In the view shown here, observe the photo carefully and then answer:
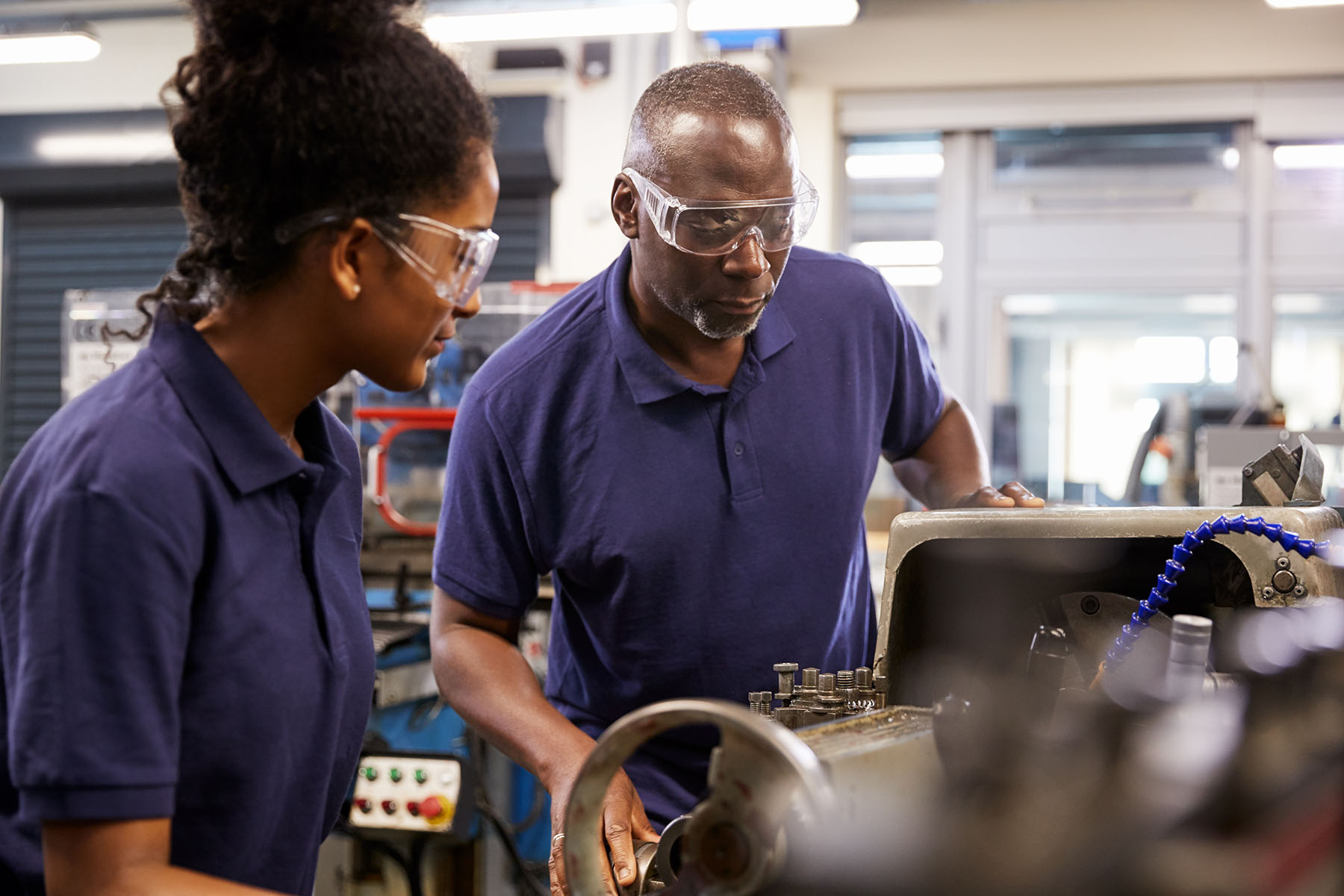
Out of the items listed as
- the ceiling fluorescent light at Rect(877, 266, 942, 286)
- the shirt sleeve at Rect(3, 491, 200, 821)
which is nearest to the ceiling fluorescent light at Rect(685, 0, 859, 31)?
the ceiling fluorescent light at Rect(877, 266, 942, 286)

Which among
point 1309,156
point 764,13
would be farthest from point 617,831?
point 1309,156

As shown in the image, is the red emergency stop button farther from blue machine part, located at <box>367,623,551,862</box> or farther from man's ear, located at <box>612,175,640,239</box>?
man's ear, located at <box>612,175,640,239</box>

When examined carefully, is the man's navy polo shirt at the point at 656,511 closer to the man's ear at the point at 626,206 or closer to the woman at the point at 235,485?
the man's ear at the point at 626,206

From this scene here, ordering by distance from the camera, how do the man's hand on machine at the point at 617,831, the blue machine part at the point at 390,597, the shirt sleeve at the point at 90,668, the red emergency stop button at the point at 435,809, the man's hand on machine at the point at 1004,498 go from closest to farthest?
the shirt sleeve at the point at 90,668 → the man's hand on machine at the point at 617,831 → the man's hand on machine at the point at 1004,498 → the red emergency stop button at the point at 435,809 → the blue machine part at the point at 390,597

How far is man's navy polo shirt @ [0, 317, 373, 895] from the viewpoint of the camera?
28.1 inches

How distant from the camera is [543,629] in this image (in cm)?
319

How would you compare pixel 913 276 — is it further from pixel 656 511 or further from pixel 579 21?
pixel 656 511

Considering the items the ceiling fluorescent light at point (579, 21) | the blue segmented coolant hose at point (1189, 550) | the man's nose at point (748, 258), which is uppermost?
the ceiling fluorescent light at point (579, 21)

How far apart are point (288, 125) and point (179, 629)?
13.5 inches

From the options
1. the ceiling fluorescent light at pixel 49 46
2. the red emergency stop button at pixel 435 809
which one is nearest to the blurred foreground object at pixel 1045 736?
the red emergency stop button at pixel 435 809

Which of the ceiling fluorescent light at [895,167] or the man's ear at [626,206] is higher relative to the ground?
the ceiling fluorescent light at [895,167]

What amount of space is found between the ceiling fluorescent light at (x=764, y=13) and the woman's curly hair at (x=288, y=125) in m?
3.35

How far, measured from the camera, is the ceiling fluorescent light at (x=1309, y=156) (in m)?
5.02

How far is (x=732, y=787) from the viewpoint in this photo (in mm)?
632
